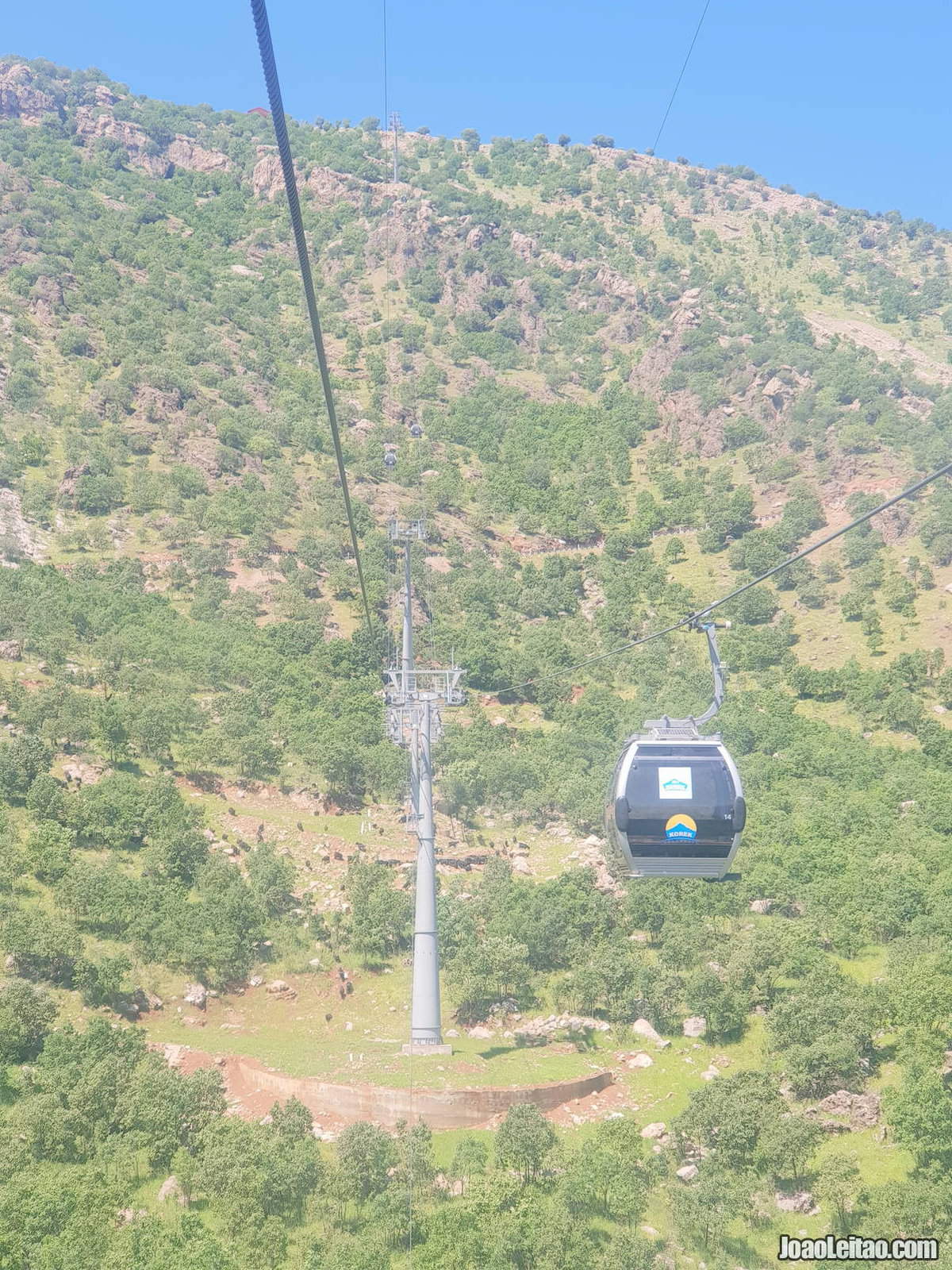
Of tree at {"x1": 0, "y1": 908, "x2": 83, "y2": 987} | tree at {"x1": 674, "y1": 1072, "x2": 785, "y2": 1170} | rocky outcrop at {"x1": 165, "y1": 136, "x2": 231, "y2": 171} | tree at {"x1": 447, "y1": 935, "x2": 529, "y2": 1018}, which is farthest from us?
rocky outcrop at {"x1": 165, "y1": 136, "x2": 231, "y2": 171}

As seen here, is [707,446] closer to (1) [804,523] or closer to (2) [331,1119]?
(1) [804,523]

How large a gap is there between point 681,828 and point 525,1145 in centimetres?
1357

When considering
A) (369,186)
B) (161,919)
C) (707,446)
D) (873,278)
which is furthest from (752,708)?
(369,186)

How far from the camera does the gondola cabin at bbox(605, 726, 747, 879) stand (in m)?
20.6

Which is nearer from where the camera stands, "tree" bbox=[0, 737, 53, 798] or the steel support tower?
the steel support tower

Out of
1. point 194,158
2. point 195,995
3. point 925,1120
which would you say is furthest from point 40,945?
point 194,158

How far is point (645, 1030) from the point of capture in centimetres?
4103

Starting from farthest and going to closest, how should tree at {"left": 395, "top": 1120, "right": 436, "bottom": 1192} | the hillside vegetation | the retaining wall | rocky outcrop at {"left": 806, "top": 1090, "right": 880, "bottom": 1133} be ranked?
rocky outcrop at {"left": 806, "top": 1090, "right": 880, "bottom": 1133}
the retaining wall
the hillside vegetation
tree at {"left": 395, "top": 1120, "right": 436, "bottom": 1192}

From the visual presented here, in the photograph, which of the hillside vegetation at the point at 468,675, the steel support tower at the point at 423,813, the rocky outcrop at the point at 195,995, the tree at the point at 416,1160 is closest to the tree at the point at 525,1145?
the hillside vegetation at the point at 468,675

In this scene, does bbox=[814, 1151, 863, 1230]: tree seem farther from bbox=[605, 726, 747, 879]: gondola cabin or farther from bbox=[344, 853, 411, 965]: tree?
bbox=[344, 853, 411, 965]: tree

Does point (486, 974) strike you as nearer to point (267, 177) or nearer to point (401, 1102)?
point (401, 1102)

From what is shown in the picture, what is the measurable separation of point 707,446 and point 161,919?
86086mm

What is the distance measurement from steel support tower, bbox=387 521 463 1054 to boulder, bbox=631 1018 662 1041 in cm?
801

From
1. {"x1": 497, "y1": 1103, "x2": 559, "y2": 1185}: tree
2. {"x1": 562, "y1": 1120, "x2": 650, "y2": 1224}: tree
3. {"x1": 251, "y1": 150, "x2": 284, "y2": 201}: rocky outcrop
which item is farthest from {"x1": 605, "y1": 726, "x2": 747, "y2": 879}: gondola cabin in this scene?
{"x1": 251, "y1": 150, "x2": 284, "y2": 201}: rocky outcrop
